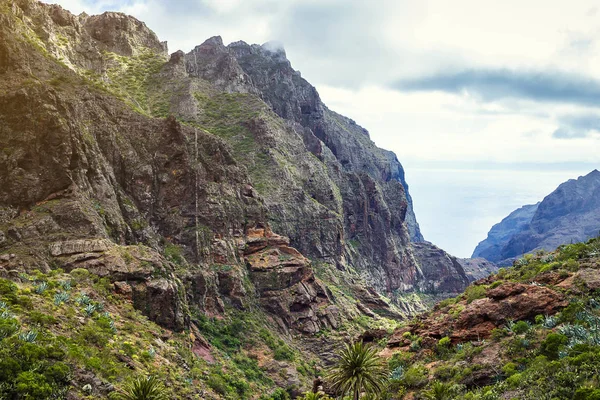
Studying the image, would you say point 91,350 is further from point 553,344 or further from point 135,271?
point 553,344

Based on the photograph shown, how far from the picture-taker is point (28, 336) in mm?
33719

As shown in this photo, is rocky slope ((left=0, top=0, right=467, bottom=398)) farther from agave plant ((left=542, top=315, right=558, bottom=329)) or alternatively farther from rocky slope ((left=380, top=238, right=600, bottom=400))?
agave plant ((left=542, top=315, right=558, bottom=329))

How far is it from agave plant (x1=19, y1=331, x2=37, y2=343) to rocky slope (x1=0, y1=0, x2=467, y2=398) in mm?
613

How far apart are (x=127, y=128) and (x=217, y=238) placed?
29016 mm

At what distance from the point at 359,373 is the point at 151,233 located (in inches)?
2129

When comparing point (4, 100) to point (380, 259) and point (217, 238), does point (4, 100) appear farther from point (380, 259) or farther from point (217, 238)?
point (380, 259)

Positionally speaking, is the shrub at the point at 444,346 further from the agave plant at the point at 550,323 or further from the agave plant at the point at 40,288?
the agave plant at the point at 40,288

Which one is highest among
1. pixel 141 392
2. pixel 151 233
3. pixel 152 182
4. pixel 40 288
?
pixel 152 182

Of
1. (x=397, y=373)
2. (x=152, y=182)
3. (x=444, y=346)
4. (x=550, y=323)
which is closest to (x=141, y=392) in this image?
(x=397, y=373)

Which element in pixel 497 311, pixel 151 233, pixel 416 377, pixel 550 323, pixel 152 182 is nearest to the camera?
pixel 550 323

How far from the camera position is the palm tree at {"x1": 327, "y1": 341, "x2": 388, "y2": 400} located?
3719 cm

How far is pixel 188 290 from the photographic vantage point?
260 feet

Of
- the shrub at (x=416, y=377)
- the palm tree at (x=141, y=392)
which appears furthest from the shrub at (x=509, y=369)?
the palm tree at (x=141, y=392)

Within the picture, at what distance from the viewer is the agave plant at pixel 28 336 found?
33.4 metres
